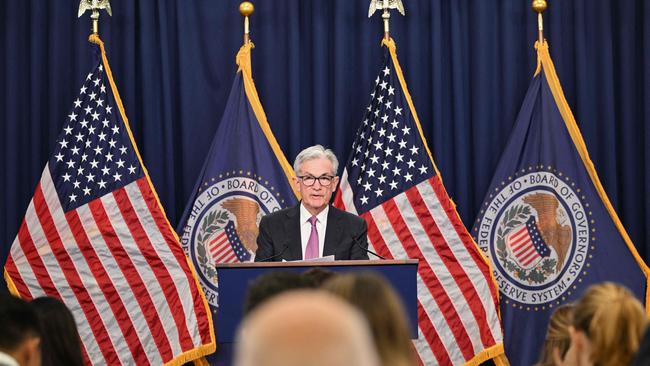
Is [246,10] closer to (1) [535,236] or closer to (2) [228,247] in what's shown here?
(2) [228,247]

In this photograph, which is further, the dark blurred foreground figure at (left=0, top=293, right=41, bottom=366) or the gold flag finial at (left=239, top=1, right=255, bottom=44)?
the gold flag finial at (left=239, top=1, right=255, bottom=44)

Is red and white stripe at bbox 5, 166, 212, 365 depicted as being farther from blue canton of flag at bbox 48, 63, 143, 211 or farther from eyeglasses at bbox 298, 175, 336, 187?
eyeglasses at bbox 298, 175, 336, 187

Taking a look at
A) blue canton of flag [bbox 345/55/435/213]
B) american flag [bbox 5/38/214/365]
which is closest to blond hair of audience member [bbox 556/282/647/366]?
blue canton of flag [bbox 345/55/435/213]

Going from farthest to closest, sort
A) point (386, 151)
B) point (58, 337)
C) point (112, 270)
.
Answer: point (386, 151) < point (112, 270) < point (58, 337)

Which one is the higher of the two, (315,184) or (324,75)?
(324,75)

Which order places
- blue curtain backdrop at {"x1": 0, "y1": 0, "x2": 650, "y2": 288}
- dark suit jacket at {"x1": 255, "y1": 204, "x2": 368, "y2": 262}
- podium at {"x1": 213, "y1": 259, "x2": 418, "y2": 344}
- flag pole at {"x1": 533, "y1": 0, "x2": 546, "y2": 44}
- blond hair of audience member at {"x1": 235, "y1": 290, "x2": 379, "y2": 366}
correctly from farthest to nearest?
1. blue curtain backdrop at {"x1": 0, "y1": 0, "x2": 650, "y2": 288}
2. flag pole at {"x1": 533, "y1": 0, "x2": 546, "y2": 44}
3. dark suit jacket at {"x1": 255, "y1": 204, "x2": 368, "y2": 262}
4. podium at {"x1": 213, "y1": 259, "x2": 418, "y2": 344}
5. blond hair of audience member at {"x1": 235, "y1": 290, "x2": 379, "y2": 366}

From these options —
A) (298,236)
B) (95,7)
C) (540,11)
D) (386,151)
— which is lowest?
(298,236)

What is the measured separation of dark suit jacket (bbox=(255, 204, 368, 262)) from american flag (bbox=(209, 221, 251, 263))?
5.92ft

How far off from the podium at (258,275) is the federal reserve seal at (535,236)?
2944 mm

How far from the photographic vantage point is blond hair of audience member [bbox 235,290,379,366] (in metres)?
1.08

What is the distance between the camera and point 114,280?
702 centimetres

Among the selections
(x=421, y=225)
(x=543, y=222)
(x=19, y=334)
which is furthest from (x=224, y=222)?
(x=19, y=334)

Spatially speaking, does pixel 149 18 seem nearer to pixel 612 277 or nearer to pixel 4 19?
pixel 4 19

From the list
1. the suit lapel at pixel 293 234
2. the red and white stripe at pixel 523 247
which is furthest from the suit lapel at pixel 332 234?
the red and white stripe at pixel 523 247
